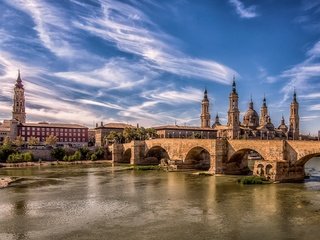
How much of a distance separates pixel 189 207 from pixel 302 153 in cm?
1739

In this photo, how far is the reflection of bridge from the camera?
40.4m

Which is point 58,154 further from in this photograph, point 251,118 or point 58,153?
point 251,118

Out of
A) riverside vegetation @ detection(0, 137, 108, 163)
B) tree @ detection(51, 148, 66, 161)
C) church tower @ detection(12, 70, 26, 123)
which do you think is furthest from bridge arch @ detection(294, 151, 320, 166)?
church tower @ detection(12, 70, 26, 123)

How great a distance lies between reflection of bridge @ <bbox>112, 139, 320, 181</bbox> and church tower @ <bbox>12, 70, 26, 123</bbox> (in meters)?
62.8

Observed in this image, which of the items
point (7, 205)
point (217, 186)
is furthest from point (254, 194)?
point (7, 205)

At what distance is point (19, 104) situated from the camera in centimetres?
12406

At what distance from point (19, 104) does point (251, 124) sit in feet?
247

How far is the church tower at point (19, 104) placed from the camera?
12231 cm

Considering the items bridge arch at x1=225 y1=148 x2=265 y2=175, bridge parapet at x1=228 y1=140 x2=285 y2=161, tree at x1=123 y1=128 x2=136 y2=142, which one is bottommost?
bridge arch at x1=225 y1=148 x2=265 y2=175

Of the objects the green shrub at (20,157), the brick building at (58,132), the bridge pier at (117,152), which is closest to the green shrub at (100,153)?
the bridge pier at (117,152)

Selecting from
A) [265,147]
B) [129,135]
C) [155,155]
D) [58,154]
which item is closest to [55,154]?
[58,154]

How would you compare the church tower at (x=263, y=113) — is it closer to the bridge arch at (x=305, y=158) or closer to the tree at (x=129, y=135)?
the tree at (x=129, y=135)

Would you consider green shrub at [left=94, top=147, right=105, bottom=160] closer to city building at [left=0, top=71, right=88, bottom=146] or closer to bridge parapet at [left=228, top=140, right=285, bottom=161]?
city building at [left=0, top=71, right=88, bottom=146]

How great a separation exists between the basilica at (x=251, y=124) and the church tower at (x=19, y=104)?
59.3m
